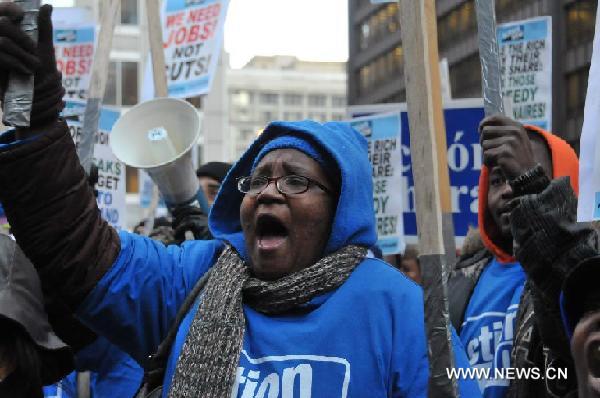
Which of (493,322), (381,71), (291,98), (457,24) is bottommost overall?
(493,322)

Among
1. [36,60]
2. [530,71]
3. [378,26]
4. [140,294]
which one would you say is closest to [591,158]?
[140,294]

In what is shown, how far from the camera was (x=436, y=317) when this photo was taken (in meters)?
2.12

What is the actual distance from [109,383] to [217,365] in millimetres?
1255

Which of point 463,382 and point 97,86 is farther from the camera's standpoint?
point 97,86

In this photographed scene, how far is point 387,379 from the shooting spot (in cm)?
248

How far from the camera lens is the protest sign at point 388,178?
638cm

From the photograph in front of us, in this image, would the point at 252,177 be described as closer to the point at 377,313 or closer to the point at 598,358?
the point at 377,313

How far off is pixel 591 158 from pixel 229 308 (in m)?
0.97

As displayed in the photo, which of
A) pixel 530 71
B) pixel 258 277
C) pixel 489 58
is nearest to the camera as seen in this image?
pixel 489 58

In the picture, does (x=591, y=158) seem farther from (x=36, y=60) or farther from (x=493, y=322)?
(x=36, y=60)

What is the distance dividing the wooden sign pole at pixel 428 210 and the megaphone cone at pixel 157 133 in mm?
2460

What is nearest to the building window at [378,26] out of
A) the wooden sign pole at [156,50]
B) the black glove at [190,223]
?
the wooden sign pole at [156,50]

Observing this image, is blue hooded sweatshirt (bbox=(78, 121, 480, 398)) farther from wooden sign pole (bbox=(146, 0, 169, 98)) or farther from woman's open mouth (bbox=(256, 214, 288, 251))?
wooden sign pole (bbox=(146, 0, 169, 98))

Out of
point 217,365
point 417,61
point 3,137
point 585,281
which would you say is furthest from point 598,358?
point 3,137
